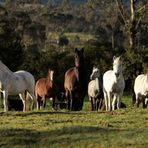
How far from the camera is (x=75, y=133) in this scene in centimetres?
1190

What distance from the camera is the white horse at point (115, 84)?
63.9 ft

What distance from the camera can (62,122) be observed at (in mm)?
14133

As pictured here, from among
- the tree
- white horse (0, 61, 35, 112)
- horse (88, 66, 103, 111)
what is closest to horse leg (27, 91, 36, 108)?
white horse (0, 61, 35, 112)

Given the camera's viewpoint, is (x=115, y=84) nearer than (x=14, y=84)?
Yes

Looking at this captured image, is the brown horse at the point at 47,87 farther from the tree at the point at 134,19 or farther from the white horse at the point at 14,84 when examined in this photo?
the tree at the point at 134,19

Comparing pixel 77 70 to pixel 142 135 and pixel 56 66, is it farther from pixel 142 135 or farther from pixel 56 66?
pixel 56 66

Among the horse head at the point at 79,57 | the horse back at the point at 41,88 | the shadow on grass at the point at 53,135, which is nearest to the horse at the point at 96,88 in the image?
the horse head at the point at 79,57

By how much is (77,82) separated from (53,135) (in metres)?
10.4

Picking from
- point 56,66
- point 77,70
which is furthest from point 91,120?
point 56,66

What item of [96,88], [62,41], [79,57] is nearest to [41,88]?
[96,88]

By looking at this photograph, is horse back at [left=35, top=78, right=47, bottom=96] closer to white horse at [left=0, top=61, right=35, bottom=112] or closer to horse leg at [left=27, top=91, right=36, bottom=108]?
horse leg at [left=27, top=91, right=36, bottom=108]

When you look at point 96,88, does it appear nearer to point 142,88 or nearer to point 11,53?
point 142,88

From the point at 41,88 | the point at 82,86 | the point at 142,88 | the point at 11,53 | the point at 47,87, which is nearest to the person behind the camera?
the point at 142,88

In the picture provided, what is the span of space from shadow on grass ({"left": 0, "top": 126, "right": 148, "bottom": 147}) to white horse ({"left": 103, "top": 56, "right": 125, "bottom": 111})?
24.0 ft
